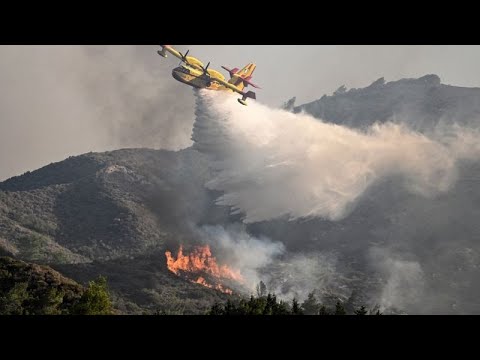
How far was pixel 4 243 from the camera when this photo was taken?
7037 inches

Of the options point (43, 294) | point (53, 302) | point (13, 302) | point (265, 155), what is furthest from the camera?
point (265, 155)

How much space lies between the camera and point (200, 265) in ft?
591

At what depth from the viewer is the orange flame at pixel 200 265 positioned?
579 feet

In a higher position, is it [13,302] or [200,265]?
[200,265]

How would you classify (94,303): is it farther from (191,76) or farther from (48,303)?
(191,76)

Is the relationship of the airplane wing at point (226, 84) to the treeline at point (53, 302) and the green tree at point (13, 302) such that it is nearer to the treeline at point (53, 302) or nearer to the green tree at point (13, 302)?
the treeline at point (53, 302)

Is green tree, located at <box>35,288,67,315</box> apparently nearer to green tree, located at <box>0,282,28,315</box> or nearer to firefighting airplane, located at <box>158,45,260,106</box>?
green tree, located at <box>0,282,28,315</box>

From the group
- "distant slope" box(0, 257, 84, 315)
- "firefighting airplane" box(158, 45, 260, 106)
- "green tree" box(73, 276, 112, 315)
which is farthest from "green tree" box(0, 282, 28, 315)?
"firefighting airplane" box(158, 45, 260, 106)

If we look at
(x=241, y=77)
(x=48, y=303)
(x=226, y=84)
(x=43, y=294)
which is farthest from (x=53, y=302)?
(x=241, y=77)

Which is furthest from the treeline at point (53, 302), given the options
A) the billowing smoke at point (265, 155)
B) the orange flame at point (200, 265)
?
the orange flame at point (200, 265)

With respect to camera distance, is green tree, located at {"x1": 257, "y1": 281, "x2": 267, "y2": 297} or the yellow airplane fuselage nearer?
the yellow airplane fuselage

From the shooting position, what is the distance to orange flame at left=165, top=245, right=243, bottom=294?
176 metres

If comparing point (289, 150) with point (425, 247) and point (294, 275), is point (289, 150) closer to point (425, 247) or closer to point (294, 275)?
point (294, 275)

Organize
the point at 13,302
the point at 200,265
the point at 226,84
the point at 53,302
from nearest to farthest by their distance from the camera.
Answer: the point at 53,302 < the point at 13,302 < the point at 226,84 < the point at 200,265
